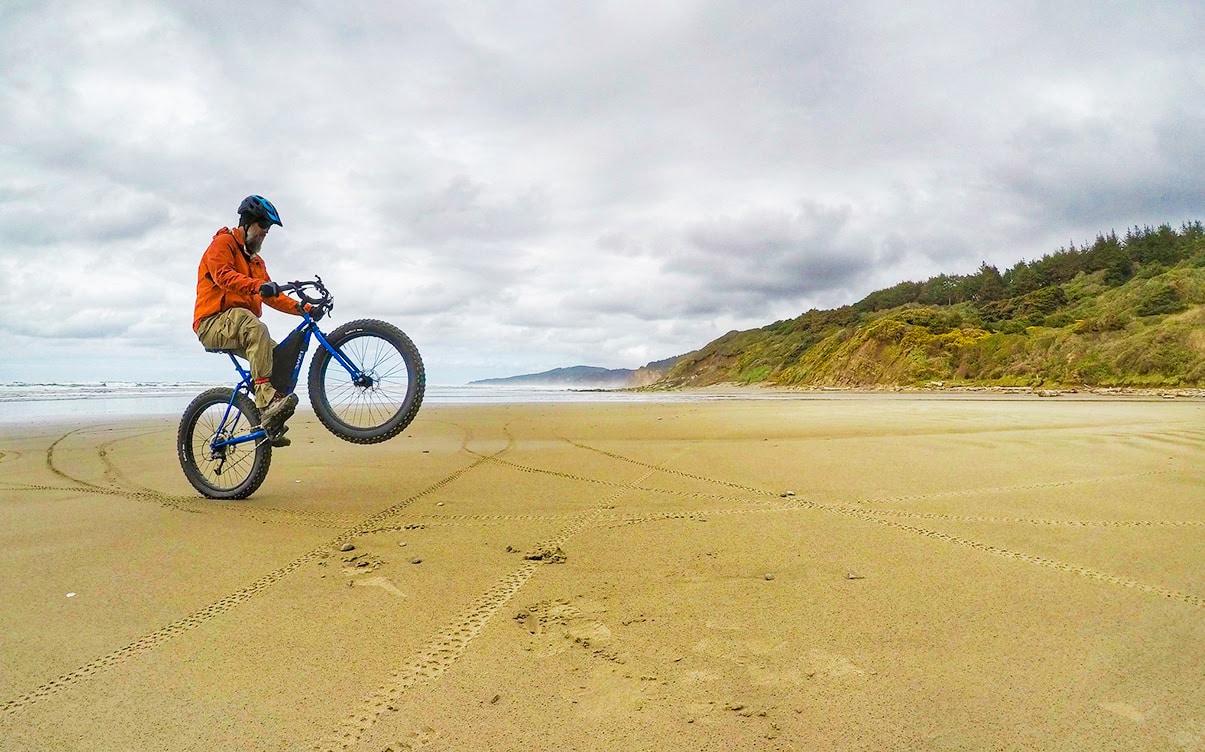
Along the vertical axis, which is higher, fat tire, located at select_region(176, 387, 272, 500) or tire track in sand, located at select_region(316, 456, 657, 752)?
fat tire, located at select_region(176, 387, 272, 500)

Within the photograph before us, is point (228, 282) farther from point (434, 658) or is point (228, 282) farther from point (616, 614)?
point (616, 614)

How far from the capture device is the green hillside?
2530 cm

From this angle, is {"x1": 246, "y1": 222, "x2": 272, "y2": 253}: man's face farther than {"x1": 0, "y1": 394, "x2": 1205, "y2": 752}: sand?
Yes

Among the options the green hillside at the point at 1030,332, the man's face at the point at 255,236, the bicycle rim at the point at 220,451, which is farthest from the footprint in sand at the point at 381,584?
the green hillside at the point at 1030,332

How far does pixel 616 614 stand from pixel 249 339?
156 inches

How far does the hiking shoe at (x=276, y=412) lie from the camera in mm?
4652

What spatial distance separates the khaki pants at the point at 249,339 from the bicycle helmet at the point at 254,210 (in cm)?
77

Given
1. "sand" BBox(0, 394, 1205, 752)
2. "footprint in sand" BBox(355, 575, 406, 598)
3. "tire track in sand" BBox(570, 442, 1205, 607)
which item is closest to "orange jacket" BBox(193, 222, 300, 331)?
"sand" BBox(0, 394, 1205, 752)

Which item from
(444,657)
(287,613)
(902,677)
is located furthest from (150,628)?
(902,677)

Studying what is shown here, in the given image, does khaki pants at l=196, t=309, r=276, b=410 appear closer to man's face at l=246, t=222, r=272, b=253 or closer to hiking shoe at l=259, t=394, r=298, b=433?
hiking shoe at l=259, t=394, r=298, b=433

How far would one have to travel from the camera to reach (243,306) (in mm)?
4816

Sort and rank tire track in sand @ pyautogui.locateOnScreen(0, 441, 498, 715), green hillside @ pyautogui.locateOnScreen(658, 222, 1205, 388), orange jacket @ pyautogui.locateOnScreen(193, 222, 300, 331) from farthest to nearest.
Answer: green hillside @ pyautogui.locateOnScreen(658, 222, 1205, 388), orange jacket @ pyautogui.locateOnScreen(193, 222, 300, 331), tire track in sand @ pyautogui.locateOnScreen(0, 441, 498, 715)

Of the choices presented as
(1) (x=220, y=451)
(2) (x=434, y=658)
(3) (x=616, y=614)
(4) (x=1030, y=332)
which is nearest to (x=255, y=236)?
(1) (x=220, y=451)

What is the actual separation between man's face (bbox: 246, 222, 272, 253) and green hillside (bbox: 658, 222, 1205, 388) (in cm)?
3034
